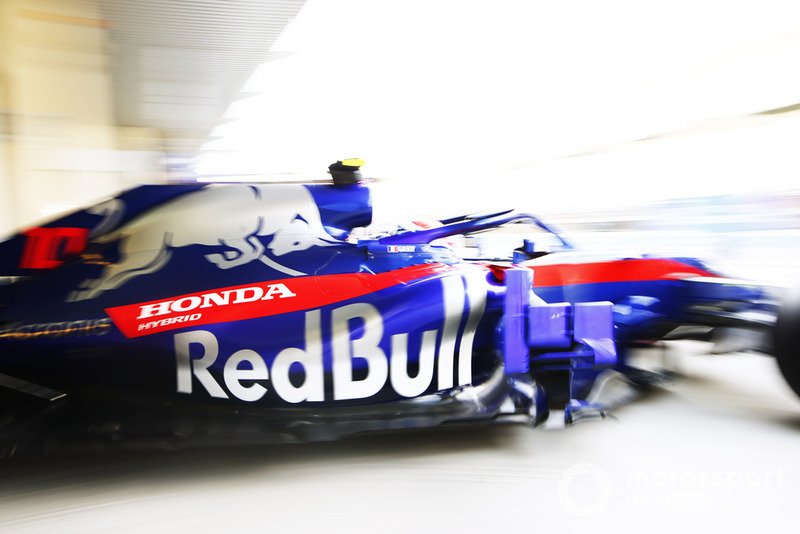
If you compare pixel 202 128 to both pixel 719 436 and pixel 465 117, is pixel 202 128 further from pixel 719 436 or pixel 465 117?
pixel 719 436

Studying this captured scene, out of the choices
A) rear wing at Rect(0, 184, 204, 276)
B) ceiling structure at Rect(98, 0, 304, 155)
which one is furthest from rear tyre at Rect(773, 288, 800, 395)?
ceiling structure at Rect(98, 0, 304, 155)

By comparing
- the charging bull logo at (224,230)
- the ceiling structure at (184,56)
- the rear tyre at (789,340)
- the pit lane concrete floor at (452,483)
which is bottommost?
the pit lane concrete floor at (452,483)

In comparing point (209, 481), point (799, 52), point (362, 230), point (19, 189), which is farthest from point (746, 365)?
point (19, 189)

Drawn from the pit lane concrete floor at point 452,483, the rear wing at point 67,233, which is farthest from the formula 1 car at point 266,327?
the pit lane concrete floor at point 452,483

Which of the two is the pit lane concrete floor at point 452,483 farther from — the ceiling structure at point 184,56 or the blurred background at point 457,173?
the ceiling structure at point 184,56

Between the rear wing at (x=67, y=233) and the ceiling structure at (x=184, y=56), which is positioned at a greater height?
the ceiling structure at (x=184, y=56)

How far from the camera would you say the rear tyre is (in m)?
1.72

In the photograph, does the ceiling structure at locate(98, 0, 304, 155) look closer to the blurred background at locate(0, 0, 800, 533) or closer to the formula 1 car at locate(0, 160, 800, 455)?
the blurred background at locate(0, 0, 800, 533)

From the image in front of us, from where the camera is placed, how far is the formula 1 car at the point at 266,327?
4.61 feet

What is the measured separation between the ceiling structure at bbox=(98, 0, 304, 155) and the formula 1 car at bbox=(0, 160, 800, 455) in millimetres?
1838

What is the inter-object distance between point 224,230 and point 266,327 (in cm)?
33

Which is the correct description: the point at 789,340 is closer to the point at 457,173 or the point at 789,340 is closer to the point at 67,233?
the point at 67,233

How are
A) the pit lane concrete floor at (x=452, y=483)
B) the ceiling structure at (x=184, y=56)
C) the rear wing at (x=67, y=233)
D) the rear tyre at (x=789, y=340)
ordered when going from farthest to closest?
the ceiling structure at (x=184, y=56), the rear tyre at (x=789, y=340), the rear wing at (x=67, y=233), the pit lane concrete floor at (x=452, y=483)

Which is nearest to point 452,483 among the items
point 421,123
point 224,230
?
Result: point 224,230
